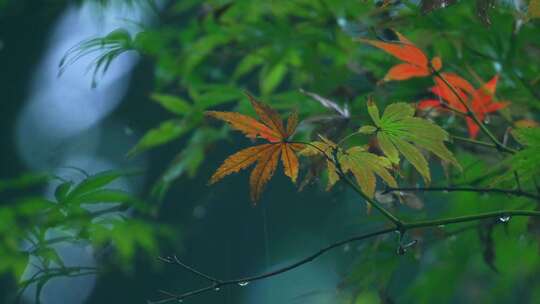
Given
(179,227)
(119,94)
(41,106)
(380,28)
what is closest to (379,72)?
(380,28)

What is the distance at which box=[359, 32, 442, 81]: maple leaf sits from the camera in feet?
2.03

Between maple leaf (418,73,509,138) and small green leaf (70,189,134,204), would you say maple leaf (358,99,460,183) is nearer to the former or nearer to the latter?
maple leaf (418,73,509,138)

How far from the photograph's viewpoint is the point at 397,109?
0.50 meters

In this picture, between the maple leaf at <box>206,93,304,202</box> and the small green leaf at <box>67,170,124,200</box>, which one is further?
the small green leaf at <box>67,170,124,200</box>

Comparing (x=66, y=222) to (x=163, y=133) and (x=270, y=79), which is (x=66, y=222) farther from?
(x=270, y=79)

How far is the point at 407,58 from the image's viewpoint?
650 mm

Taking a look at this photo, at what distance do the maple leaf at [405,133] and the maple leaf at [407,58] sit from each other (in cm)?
12

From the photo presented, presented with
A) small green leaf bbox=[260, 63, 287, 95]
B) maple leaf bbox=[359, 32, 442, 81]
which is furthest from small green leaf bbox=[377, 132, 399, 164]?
small green leaf bbox=[260, 63, 287, 95]

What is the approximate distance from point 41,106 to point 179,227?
0.96 m

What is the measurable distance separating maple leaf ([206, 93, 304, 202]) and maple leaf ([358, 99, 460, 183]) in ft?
0.17

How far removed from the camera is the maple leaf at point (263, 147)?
482 mm

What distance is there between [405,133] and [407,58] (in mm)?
157

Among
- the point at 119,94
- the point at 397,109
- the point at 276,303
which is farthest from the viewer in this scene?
the point at 119,94

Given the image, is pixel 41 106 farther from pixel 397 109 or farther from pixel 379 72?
pixel 397 109
